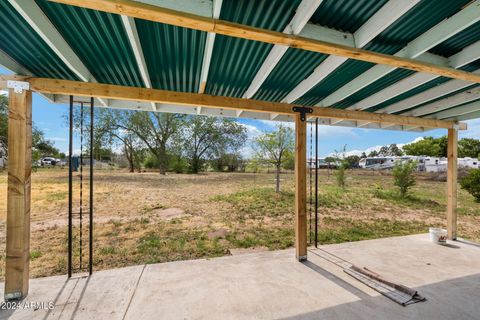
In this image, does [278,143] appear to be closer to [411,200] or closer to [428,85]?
[411,200]

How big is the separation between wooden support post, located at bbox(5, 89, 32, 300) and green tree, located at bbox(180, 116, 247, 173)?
13.9 meters

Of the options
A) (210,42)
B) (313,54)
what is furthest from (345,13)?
(210,42)

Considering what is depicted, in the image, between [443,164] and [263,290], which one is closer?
[263,290]

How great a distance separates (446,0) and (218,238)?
4188mm

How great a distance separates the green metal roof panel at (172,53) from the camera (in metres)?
1.64

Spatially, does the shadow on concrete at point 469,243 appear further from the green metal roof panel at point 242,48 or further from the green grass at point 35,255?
the green grass at point 35,255

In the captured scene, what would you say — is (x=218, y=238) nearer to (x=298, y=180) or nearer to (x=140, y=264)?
(x=140, y=264)

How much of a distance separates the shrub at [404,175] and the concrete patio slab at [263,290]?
17.4 ft

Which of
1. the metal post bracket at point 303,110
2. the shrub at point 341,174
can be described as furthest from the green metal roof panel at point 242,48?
the shrub at point 341,174

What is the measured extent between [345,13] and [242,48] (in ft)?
2.75

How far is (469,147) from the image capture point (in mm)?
22906

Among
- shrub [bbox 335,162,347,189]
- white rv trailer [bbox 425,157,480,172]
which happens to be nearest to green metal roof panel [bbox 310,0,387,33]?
shrub [bbox 335,162,347,189]

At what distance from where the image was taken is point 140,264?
298 centimetres

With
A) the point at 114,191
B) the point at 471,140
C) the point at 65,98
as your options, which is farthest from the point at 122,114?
the point at 471,140
